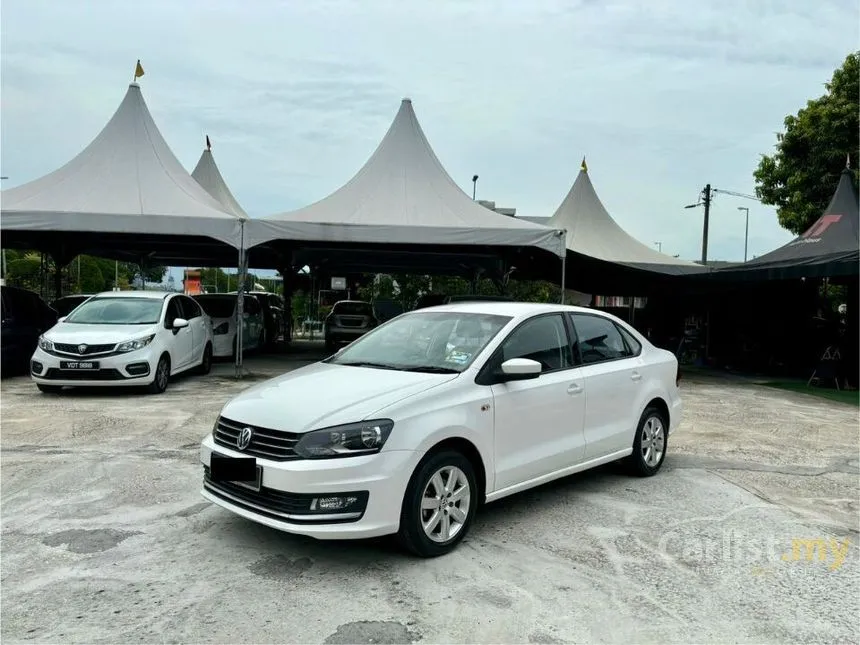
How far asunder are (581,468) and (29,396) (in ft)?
26.9

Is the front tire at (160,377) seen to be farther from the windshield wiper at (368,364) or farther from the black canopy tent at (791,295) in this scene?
the black canopy tent at (791,295)

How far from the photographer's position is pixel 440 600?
3.37m

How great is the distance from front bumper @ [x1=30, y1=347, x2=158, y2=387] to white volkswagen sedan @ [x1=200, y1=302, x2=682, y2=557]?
5577mm

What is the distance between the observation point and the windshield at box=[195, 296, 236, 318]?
15.0m

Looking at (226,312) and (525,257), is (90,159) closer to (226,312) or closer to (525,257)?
(226,312)

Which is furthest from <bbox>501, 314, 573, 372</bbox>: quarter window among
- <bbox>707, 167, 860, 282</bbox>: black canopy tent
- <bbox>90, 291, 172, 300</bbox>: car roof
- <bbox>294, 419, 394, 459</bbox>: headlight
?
<bbox>707, 167, 860, 282</bbox>: black canopy tent

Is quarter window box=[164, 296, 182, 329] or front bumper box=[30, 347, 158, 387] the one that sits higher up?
quarter window box=[164, 296, 182, 329]

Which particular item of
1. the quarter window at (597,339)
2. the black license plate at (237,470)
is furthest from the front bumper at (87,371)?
the quarter window at (597,339)

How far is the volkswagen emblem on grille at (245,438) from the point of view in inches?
149

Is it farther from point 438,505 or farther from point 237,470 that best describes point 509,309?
point 237,470

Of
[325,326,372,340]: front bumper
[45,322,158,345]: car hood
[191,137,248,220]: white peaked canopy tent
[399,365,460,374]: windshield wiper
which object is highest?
[191,137,248,220]: white peaked canopy tent

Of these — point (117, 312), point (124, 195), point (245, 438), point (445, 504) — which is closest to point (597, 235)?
point (124, 195)

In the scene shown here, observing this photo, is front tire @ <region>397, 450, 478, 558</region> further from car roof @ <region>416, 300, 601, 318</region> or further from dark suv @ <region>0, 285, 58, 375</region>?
dark suv @ <region>0, 285, 58, 375</region>

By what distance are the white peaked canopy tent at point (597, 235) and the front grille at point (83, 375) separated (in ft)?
42.7
